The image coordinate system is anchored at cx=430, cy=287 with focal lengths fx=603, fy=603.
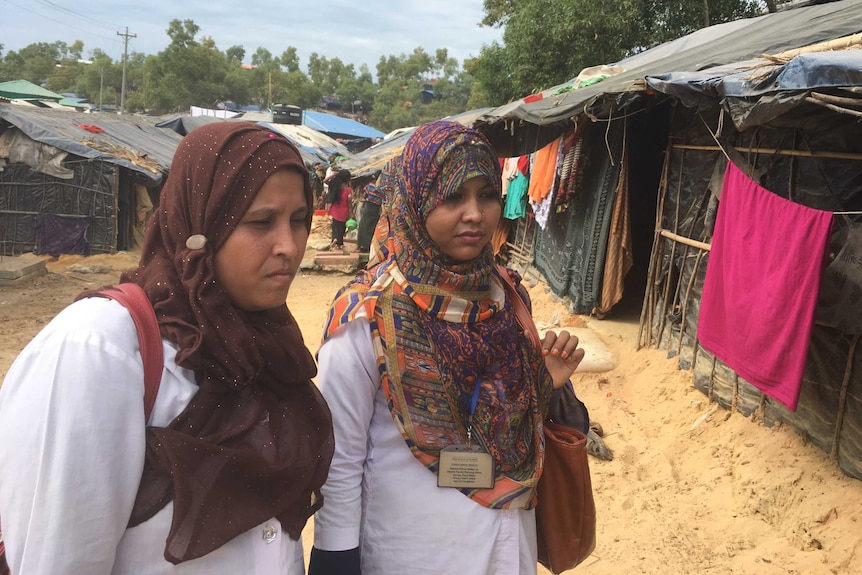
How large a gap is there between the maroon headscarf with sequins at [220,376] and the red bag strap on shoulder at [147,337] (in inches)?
1.3

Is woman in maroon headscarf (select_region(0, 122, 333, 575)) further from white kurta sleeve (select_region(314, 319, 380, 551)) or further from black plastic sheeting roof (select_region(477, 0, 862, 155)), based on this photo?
black plastic sheeting roof (select_region(477, 0, 862, 155))

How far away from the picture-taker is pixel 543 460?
1.61m

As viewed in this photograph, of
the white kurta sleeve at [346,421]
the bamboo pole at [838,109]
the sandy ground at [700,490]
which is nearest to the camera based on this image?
the white kurta sleeve at [346,421]

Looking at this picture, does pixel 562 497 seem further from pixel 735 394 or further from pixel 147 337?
pixel 735 394

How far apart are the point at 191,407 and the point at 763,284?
11.0 ft

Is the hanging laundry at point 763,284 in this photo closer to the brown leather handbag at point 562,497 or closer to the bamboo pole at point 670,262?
the bamboo pole at point 670,262

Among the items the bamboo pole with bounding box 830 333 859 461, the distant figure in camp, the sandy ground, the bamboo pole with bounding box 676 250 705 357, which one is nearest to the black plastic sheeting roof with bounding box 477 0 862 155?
the bamboo pole with bounding box 676 250 705 357

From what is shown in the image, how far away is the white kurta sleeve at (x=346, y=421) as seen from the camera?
57.2 inches

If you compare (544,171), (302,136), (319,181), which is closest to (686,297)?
(544,171)

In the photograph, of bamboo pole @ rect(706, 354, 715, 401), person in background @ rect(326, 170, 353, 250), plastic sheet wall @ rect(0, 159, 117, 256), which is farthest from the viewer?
person in background @ rect(326, 170, 353, 250)

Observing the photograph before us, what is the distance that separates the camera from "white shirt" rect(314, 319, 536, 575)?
1478 millimetres

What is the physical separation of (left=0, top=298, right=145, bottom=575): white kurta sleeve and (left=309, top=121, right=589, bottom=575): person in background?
567 mm

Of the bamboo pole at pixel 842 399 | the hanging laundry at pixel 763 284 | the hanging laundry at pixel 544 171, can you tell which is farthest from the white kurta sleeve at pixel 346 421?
the hanging laundry at pixel 544 171

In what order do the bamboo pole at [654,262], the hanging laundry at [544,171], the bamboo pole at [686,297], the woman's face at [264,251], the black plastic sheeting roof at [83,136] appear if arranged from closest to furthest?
the woman's face at [264,251], the bamboo pole at [686,297], the bamboo pole at [654,262], the hanging laundry at [544,171], the black plastic sheeting roof at [83,136]
